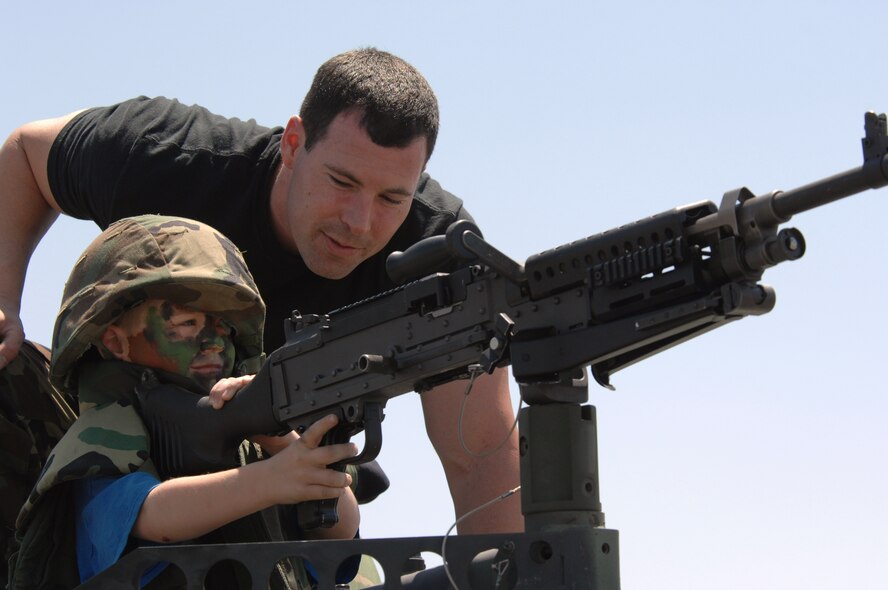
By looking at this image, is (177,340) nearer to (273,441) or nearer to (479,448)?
(273,441)

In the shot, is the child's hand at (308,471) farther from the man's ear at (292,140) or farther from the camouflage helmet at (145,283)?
the man's ear at (292,140)

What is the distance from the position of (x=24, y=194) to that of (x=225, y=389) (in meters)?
2.46

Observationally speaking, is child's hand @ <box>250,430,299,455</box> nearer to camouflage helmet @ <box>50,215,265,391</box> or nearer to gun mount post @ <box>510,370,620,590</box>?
camouflage helmet @ <box>50,215,265,391</box>

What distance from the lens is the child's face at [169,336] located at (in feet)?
15.2

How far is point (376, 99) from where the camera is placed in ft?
19.4

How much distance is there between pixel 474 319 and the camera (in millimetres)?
4227

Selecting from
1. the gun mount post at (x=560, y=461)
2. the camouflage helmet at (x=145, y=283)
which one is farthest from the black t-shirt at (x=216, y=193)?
the gun mount post at (x=560, y=461)

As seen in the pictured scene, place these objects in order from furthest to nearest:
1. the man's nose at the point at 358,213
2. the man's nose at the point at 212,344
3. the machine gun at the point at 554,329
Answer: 1. the man's nose at the point at 358,213
2. the man's nose at the point at 212,344
3. the machine gun at the point at 554,329

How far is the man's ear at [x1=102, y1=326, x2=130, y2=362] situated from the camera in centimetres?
467

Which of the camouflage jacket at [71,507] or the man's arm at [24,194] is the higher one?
the man's arm at [24,194]

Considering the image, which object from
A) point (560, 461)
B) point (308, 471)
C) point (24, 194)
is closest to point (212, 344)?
point (308, 471)

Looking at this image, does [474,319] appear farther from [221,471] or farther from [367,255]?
[367,255]

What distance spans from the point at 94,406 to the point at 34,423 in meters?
0.52

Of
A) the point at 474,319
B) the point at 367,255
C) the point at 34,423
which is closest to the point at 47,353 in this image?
the point at 34,423
